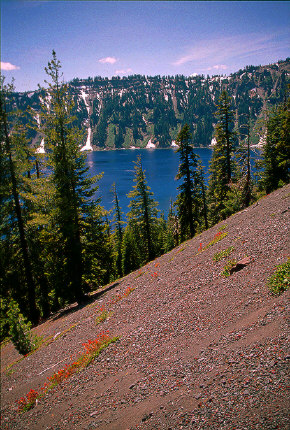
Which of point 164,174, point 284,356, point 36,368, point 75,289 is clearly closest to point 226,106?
point 75,289

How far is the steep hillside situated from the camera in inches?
207

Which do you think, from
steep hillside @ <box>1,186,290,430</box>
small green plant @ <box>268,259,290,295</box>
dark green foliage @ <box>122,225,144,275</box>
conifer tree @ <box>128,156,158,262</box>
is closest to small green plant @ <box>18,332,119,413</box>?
steep hillside @ <box>1,186,290,430</box>

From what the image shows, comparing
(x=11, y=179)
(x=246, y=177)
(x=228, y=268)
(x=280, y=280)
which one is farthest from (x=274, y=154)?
(x=11, y=179)

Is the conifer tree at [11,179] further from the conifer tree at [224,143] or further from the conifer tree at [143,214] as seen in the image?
the conifer tree at [224,143]

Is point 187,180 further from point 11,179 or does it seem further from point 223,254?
point 11,179

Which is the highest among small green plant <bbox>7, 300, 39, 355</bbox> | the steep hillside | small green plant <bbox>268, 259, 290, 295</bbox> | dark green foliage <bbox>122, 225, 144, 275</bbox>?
small green plant <bbox>268, 259, 290, 295</bbox>

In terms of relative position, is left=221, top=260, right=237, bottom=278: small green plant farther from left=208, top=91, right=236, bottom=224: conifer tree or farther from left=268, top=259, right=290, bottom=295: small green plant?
left=208, top=91, right=236, bottom=224: conifer tree

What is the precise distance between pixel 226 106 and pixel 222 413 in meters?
28.7

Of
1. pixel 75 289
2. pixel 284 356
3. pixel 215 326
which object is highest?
pixel 284 356

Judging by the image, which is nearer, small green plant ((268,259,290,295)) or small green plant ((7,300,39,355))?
small green plant ((268,259,290,295))

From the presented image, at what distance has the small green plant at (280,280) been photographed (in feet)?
26.1

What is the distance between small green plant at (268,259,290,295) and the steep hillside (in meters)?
0.34

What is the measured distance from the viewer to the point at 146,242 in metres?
35.5

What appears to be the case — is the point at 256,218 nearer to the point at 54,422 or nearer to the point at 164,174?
the point at 54,422
